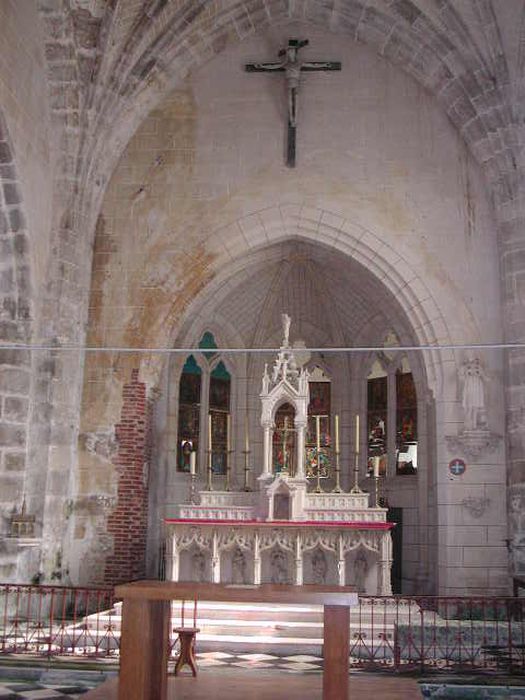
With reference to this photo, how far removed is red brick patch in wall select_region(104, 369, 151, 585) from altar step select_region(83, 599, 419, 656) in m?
1.91

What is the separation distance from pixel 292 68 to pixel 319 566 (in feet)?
24.8

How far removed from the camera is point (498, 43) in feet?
41.6

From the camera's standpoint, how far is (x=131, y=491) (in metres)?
13.1

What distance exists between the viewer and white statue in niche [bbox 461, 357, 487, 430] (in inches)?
500

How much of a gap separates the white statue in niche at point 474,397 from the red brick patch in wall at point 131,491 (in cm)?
477

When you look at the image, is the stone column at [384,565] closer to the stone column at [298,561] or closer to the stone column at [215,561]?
the stone column at [298,561]

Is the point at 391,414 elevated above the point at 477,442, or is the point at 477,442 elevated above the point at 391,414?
the point at 391,414

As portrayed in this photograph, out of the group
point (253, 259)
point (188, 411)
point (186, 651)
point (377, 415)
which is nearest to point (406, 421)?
point (377, 415)

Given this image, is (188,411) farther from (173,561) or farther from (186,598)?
(186,598)

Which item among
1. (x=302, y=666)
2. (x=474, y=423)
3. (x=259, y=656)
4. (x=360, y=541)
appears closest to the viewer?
(x=302, y=666)

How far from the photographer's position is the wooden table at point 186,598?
5512 mm

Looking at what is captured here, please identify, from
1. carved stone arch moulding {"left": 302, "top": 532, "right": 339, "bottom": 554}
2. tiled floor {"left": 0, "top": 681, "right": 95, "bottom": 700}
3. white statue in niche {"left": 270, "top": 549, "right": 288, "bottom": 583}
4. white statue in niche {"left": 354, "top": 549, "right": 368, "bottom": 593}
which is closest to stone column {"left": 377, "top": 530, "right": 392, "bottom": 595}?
white statue in niche {"left": 354, "top": 549, "right": 368, "bottom": 593}

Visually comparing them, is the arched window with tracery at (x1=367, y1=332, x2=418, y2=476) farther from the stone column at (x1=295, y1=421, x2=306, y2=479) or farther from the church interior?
the stone column at (x1=295, y1=421, x2=306, y2=479)

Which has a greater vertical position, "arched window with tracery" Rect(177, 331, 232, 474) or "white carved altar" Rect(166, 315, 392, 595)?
"arched window with tracery" Rect(177, 331, 232, 474)
